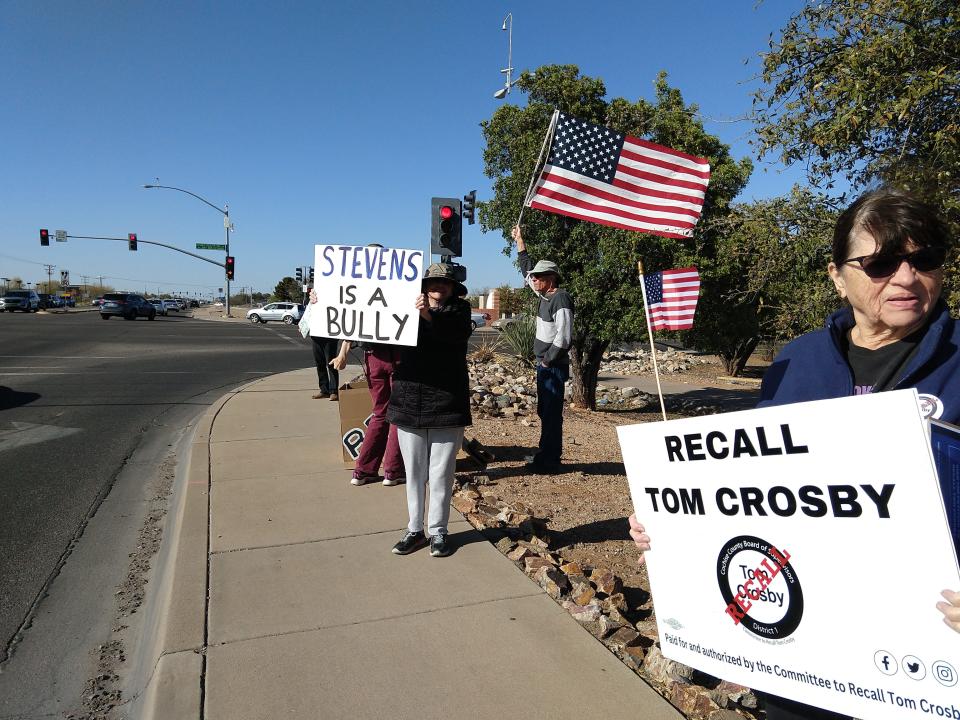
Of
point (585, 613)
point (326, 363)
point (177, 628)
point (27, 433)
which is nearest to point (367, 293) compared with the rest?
point (177, 628)

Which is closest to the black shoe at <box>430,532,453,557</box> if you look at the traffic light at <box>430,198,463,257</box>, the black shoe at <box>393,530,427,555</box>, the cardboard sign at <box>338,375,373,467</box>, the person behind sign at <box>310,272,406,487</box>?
the black shoe at <box>393,530,427,555</box>

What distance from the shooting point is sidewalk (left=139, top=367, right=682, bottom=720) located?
2828mm

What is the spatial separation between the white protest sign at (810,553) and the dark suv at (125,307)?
46955 millimetres

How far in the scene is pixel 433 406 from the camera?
14.2ft

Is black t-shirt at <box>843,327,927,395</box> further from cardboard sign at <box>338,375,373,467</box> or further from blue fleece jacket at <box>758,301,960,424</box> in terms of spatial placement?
cardboard sign at <box>338,375,373,467</box>

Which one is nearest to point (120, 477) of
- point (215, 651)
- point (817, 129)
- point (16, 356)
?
point (215, 651)

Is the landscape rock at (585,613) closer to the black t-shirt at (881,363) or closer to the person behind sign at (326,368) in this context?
the black t-shirt at (881,363)

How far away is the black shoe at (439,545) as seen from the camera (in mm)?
4387

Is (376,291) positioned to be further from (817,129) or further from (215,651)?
(817,129)

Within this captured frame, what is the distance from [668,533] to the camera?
7.20 feet

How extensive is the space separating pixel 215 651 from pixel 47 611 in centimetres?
161

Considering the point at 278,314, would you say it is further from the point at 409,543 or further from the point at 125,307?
the point at 409,543

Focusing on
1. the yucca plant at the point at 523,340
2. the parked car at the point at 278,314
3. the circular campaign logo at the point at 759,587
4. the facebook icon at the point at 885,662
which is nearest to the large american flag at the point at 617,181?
the circular campaign logo at the point at 759,587

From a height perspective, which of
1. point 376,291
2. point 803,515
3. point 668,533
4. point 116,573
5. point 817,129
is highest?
point 817,129
